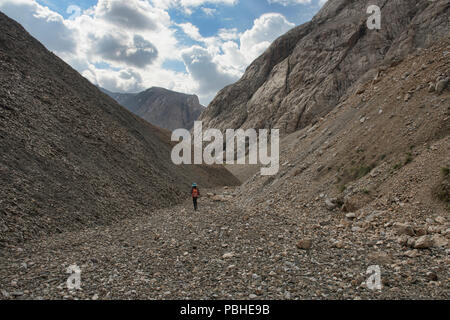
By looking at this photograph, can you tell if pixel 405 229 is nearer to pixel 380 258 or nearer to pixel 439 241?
pixel 439 241

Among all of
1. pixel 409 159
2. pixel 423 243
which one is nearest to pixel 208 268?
pixel 423 243

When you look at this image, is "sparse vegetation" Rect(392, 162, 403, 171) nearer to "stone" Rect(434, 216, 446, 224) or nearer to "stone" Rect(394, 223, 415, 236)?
"stone" Rect(434, 216, 446, 224)

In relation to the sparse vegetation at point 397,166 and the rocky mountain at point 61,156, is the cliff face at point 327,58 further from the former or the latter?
the rocky mountain at point 61,156

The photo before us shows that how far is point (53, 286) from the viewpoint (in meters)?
6.29

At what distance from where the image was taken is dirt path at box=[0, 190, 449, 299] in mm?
6082

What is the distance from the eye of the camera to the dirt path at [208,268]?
20.0ft

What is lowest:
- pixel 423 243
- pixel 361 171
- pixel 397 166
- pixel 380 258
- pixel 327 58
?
pixel 380 258

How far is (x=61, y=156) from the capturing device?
16000 millimetres

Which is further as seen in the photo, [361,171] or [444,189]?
[361,171]

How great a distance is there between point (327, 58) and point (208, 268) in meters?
68.7

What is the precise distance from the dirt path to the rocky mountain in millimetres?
2249

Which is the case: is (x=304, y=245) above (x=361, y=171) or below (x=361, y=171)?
below

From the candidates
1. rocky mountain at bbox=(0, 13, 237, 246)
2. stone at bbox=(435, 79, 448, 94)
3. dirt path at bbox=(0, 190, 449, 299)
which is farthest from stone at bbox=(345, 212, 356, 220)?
rocky mountain at bbox=(0, 13, 237, 246)
